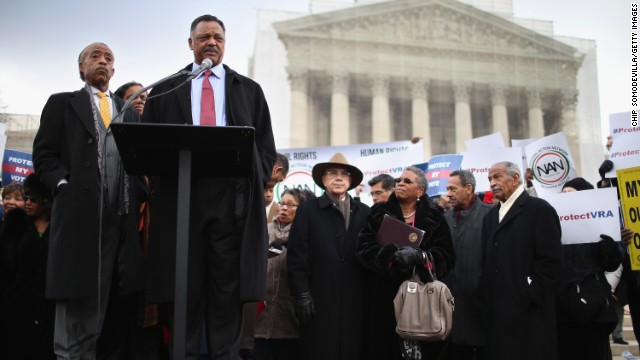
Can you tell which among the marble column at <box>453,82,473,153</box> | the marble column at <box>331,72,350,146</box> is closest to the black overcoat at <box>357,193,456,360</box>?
the marble column at <box>331,72,350,146</box>

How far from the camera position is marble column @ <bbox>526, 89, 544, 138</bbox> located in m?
31.8

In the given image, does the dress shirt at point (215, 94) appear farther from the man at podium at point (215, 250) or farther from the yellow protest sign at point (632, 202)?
the yellow protest sign at point (632, 202)

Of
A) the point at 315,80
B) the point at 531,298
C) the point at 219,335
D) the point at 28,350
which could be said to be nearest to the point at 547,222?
the point at 531,298

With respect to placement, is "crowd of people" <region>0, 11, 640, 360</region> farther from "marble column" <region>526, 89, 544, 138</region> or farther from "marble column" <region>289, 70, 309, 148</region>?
"marble column" <region>526, 89, 544, 138</region>

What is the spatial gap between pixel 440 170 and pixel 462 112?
78.0 feet

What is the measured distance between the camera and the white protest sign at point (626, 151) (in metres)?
6.10

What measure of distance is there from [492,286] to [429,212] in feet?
2.60

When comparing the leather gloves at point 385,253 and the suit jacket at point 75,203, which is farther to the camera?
the leather gloves at point 385,253

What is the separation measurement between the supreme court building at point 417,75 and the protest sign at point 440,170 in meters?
20.8

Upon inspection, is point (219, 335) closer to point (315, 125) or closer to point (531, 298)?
point (531, 298)

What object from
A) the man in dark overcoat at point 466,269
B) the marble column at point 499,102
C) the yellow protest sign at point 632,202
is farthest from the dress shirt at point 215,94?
the marble column at point 499,102

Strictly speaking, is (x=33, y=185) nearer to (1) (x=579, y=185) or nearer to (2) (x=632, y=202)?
(1) (x=579, y=185)

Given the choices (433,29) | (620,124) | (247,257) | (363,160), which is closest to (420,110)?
(433,29)

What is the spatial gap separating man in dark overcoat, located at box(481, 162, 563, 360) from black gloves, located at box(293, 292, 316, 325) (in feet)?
4.82
